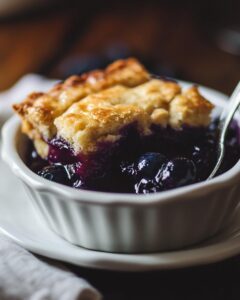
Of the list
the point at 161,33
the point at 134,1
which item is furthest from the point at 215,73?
the point at 134,1

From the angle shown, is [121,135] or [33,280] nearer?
[33,280]

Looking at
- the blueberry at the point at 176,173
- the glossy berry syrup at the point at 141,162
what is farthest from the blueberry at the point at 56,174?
the blueberry at the point at 176,173

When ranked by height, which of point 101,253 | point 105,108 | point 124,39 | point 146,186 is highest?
point 105,108

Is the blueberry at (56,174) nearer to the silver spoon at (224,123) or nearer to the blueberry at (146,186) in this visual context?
the blueberry at (146,186)

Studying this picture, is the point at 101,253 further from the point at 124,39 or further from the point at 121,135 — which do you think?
the point at 124,39

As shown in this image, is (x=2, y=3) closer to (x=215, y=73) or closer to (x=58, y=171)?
(x=215, y=73)

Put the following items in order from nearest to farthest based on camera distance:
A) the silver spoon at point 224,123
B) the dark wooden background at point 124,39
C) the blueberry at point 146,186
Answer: the blueberry at point 146,186 → the silver spoon at point 224,123 → the dark wooden background at point 124,39

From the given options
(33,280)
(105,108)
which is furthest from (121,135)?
(33,280)
